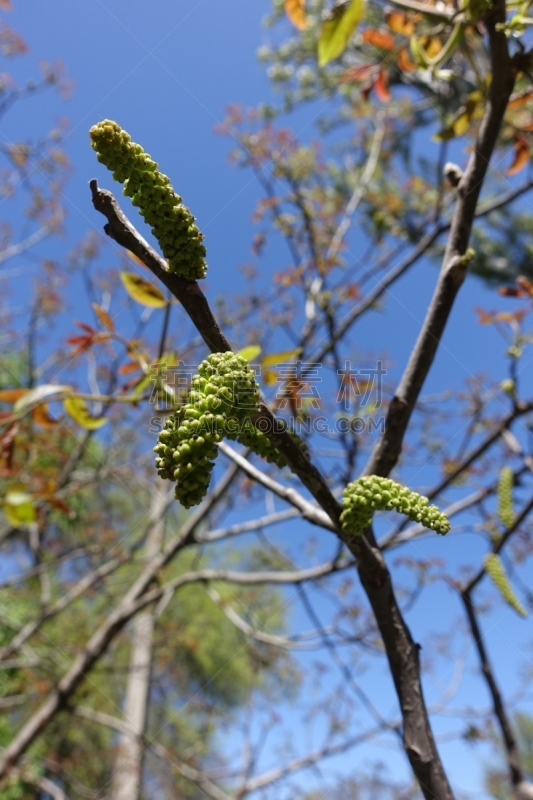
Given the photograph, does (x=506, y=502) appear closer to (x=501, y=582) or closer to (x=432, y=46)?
(x=501, y=582)

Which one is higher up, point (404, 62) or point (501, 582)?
point (404, 62)

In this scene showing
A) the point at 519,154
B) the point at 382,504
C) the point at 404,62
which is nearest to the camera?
the point at 382,504

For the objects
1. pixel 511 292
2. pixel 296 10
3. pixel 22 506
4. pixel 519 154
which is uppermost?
pixel 296 10

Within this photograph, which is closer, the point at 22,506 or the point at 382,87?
the point at 22,506

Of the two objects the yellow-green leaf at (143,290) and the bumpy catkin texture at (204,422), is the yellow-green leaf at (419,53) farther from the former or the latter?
the bumpy catkin texture at (204,422)

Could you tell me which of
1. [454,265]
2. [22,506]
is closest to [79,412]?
[22,506]

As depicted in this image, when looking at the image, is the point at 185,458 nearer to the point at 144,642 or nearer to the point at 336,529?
the point at 336,529

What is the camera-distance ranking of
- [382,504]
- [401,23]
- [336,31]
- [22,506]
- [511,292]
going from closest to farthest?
[382,504] < [22,506] < [336,31] < [401,23] < [511,292]

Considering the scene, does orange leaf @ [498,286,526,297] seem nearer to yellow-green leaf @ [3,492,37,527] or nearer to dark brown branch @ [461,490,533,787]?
dark brown branch @ [461,490,533,787]
